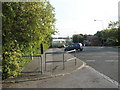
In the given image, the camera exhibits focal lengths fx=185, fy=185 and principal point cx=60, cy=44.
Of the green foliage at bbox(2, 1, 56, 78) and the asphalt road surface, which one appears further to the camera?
the asphalt road surface

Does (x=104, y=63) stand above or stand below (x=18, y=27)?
below

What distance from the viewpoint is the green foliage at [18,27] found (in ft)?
23.4

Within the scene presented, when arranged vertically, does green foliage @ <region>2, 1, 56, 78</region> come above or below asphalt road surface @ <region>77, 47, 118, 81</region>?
above

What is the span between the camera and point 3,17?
6.90 metres

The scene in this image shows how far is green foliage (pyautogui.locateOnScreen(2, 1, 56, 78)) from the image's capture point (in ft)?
23.4

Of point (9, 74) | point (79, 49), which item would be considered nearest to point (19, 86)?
point (9, 74)

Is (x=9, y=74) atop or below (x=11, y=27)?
below

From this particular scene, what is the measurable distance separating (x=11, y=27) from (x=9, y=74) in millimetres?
1972

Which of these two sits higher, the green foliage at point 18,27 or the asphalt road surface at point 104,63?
the green foliage at point 18,27

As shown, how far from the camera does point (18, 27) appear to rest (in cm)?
740

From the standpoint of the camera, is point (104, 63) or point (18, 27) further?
point (104, 63)

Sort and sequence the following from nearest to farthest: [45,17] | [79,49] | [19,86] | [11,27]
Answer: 1. [19,86]
2. [11,27]
3. [45,17]
4. [79,49]

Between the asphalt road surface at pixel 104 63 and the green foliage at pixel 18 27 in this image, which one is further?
the asphalt road surface at pixel 104 63

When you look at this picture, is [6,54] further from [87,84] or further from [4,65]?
[87,84]
